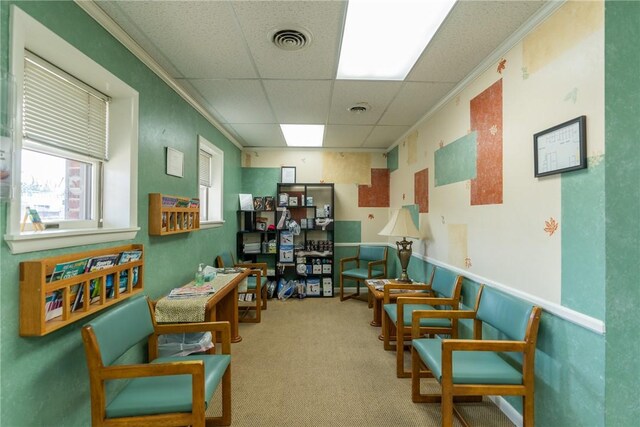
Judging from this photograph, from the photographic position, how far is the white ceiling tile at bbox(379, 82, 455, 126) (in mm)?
2553

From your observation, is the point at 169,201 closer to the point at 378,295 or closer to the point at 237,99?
the point at 237,99

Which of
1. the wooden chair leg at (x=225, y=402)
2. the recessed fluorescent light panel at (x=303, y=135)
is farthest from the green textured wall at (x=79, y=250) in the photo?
the recessed fluorescent light panel at (x=303, y=135)

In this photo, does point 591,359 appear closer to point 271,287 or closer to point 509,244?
point 509,244

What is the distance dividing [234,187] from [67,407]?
10.9 ft

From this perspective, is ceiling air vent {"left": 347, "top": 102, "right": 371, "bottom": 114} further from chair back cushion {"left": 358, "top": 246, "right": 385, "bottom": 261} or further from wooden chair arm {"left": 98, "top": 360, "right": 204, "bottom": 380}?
wooden chair arm {"left": 98, "top": 360, "right": 204, "bottom": 380}

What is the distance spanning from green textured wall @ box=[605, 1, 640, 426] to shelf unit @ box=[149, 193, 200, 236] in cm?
266

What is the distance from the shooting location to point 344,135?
4.09 meters

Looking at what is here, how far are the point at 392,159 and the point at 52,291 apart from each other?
4323mm

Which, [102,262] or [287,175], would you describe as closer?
[102,262]

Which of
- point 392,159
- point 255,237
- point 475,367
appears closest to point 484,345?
point 475,367

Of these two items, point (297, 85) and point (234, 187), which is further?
point (234, 187)

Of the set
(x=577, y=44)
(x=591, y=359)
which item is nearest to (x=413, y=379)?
(x=591, y=359)

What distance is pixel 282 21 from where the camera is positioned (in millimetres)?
1703

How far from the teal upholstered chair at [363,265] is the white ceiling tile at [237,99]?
8.10ft
